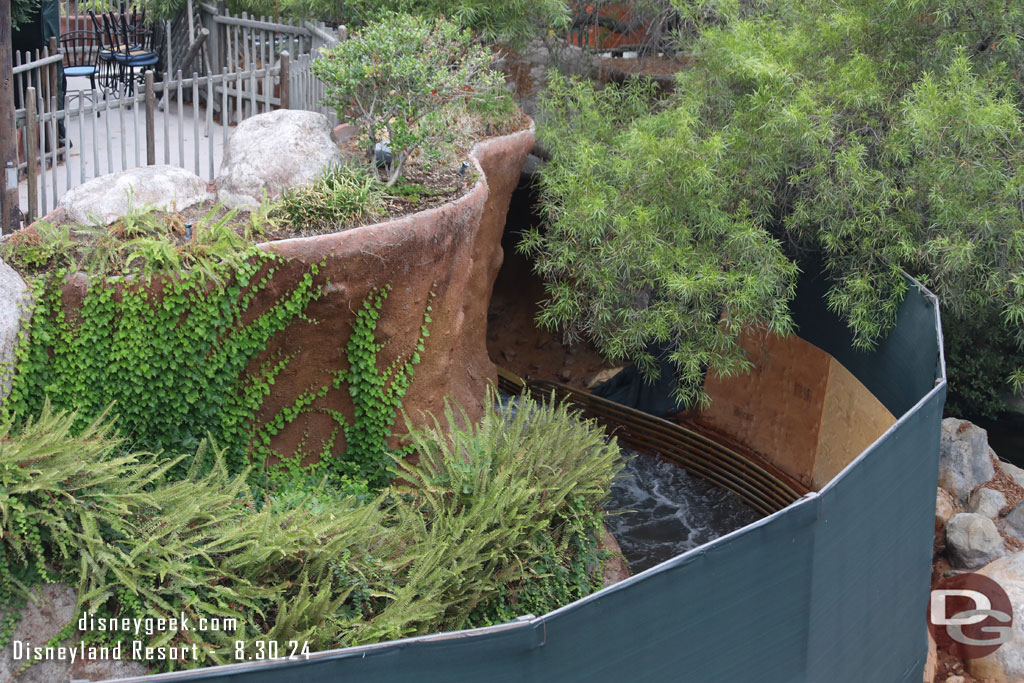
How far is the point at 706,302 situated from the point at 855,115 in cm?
238

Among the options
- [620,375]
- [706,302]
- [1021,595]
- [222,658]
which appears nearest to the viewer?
[222,658]

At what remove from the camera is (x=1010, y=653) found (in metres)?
8.26

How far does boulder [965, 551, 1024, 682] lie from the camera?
8188 mm

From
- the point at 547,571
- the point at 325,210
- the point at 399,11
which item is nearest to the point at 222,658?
the point at 547,571

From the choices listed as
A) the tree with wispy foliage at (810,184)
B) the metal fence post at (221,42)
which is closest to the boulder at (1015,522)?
the tree with wispy foliage at (810,184)

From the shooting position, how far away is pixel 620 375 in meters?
12.4

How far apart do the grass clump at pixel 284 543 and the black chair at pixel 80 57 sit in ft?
25.7

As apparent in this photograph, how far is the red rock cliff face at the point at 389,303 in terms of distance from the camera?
7281 mm

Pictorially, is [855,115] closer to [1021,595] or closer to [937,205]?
[937,205]

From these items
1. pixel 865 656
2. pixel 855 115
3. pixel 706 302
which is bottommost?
pixel 865 656

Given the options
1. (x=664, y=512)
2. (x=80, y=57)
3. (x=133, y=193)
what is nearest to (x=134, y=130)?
(x=133, y=193)

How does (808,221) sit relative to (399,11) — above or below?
below

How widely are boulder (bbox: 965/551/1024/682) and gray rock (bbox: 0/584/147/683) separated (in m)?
6.93

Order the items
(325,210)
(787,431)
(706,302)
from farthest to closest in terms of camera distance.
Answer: (787,431) → (706,302) → (325,210)
